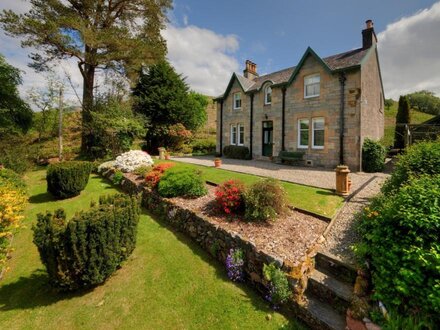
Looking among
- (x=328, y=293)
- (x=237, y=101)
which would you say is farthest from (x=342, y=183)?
(x=237, y=101)

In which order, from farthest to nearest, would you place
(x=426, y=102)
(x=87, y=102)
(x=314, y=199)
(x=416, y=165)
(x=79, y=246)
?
(x=426, y=102) → (x=87, y=102) → (x=314, y=199) → (x=416, y=165) → (x=79, y=246)

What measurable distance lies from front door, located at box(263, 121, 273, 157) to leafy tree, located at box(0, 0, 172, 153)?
1023 centimetres

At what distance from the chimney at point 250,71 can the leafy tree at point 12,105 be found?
20.1 meters

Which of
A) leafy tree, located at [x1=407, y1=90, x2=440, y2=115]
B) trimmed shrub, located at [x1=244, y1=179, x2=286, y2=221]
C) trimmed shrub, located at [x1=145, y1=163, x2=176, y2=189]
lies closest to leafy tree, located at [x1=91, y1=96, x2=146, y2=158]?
trimmed shrub, located at [x1=145, y1=163, x2=176, y2=189]

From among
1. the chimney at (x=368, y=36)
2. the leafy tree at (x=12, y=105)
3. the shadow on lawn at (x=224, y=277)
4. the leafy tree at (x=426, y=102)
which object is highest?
the leafy tree at (x=426, y=102)

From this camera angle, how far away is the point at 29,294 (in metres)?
4.22

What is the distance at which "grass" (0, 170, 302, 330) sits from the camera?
3510mm

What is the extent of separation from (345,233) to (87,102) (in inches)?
758

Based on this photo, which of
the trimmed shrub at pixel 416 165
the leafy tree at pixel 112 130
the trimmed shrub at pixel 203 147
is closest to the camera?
the trimmed shrub at pixel 416 165

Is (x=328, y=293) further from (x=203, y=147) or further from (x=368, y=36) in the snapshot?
(x=203, y=147)

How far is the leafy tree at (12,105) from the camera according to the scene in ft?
57.1

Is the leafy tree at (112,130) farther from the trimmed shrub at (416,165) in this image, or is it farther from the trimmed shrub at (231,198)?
the trimmed shrub at (416,165)

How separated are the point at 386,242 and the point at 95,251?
15.8 ft

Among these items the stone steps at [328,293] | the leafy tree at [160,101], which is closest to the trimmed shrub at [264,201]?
the stone steps at [328,293]
